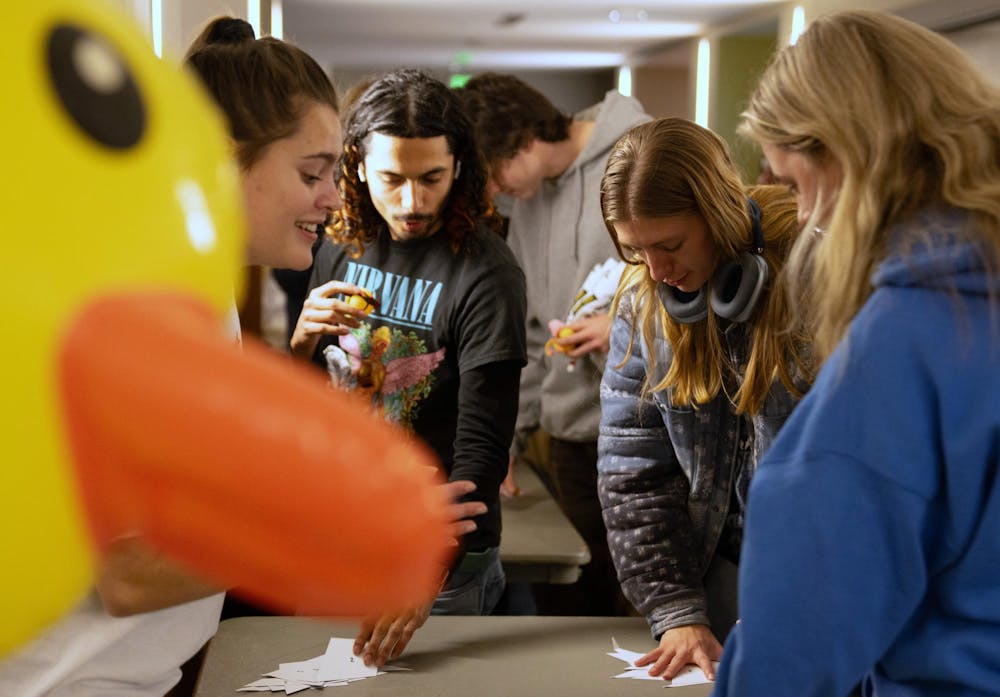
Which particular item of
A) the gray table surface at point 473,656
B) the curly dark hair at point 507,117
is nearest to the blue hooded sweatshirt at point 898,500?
the gray table surface at point 473,656

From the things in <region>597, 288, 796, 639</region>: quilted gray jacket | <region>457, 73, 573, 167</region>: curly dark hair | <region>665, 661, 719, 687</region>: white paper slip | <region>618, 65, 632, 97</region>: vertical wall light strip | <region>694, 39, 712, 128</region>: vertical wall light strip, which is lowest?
<region>665, 661, 719, 687</region>: white paper slip

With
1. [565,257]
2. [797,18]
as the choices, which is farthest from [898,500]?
[797,18]

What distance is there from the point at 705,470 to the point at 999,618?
680 millimetres

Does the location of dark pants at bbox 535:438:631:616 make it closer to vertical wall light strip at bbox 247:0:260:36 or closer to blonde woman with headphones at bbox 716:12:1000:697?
vertical wall light strip at bbox 247:0:260:36

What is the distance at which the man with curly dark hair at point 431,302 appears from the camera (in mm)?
1606

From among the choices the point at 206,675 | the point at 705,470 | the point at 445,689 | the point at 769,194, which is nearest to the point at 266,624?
the point at 206,675

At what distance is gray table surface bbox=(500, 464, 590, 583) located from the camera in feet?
6.72

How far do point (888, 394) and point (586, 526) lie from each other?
1.87 m

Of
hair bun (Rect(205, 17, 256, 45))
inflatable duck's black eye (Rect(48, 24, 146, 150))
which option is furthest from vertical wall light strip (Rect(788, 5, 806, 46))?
inflatable duck's black eye (Rect(48, 24, 146, 150))

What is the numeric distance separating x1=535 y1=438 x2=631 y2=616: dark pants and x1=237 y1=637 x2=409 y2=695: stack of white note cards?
Result: 1213 millimetres

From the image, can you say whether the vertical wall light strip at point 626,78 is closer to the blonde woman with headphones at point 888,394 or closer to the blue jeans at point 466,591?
the blue jeans at point 466,591

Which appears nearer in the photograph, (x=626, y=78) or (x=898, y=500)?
(x=898, y=500)

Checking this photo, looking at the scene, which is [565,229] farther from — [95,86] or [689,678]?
[95,86]

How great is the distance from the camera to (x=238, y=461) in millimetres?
340
